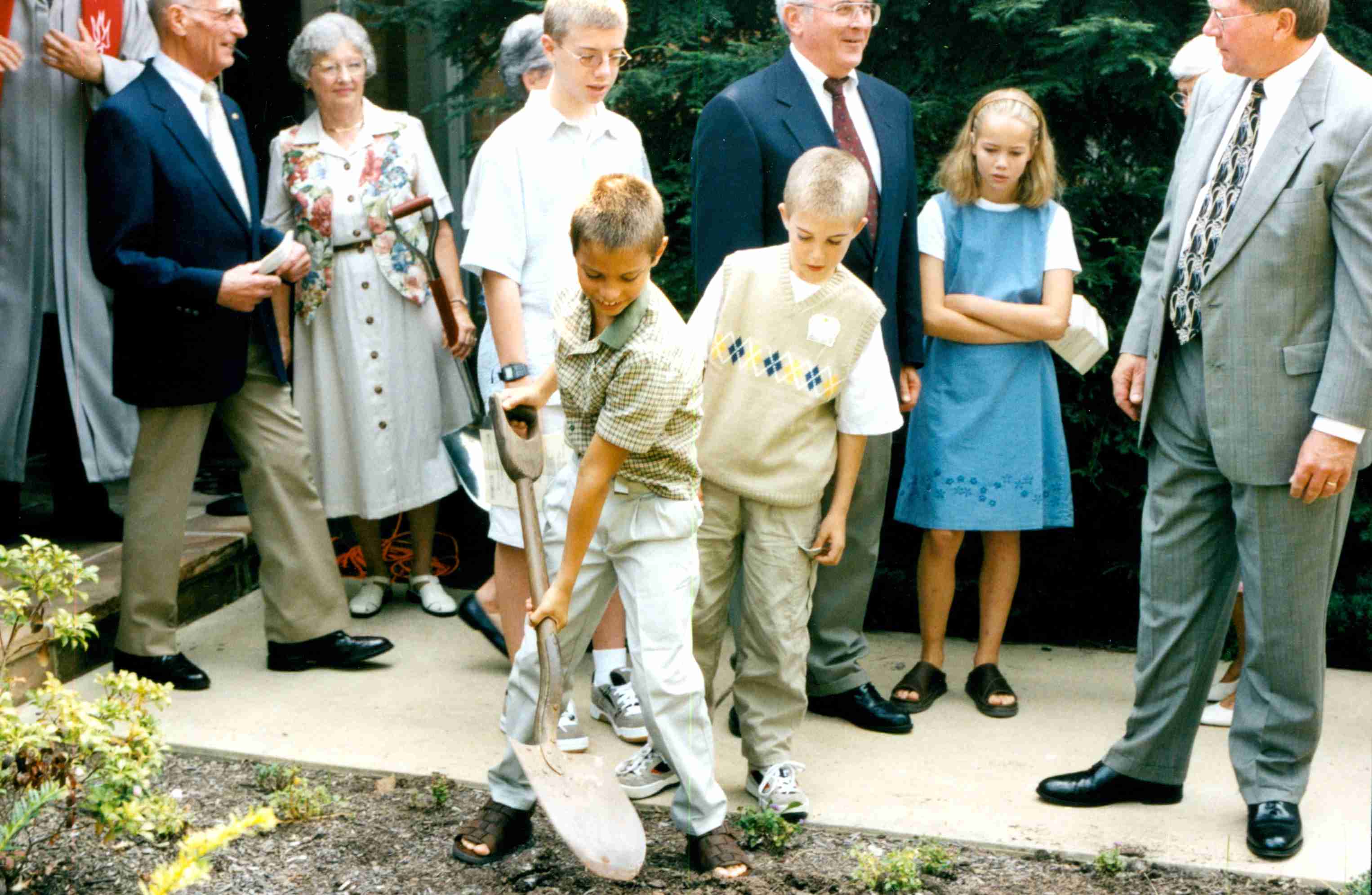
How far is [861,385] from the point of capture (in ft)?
12.1

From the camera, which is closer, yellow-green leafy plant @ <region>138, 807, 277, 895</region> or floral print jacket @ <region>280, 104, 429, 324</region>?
yellow-green leafy plant @ <region>138, 807, 277, 895</region>

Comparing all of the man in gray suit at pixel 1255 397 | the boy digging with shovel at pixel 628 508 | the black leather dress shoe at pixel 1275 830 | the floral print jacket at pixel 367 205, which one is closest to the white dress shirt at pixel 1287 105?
the man in gray suit at pixel 1255 397

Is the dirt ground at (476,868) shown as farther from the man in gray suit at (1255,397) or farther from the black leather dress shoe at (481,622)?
the black leather dress shoe at (481,622)

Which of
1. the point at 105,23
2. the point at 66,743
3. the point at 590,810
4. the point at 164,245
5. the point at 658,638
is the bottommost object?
the point at 590,810

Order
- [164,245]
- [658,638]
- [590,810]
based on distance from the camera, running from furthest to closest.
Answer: [164,245], [658,638], [590,810]

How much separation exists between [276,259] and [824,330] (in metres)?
1.69

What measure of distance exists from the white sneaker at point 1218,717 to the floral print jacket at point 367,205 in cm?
274

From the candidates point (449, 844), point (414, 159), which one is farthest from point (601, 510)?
point (414, 159)

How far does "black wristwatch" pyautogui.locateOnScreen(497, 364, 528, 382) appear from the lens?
12.1 ft

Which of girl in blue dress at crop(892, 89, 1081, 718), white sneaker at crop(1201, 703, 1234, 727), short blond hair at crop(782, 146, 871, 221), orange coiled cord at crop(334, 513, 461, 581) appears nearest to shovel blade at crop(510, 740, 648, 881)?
short blond hair at crop(782, 146, 871, 221)

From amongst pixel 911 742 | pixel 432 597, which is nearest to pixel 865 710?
pixel 911 742

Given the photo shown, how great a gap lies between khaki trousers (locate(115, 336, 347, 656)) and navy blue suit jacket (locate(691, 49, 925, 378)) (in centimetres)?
142

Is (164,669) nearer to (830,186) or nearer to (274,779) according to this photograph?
(274,779)

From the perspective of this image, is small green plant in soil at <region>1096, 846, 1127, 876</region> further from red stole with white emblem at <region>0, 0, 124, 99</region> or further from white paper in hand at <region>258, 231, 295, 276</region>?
red stole with white emblem at <region>0, 0, 124, 99</region>
